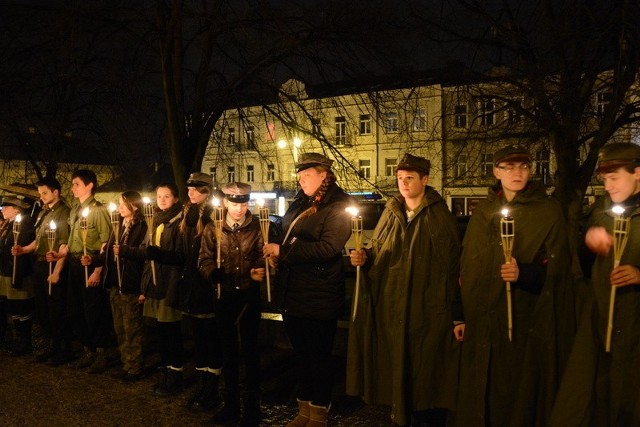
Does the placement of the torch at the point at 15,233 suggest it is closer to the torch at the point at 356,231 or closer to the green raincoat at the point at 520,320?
Answer: the torch at the point at 356,231

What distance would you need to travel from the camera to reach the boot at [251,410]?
523cm

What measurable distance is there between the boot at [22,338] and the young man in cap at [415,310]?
5.34 meters

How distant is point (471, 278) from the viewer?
14.4 ft

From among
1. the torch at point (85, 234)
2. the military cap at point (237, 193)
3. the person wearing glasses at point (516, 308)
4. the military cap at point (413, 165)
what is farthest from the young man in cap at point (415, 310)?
the torch at point (85, 234)

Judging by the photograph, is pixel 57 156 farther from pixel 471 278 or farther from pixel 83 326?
pixel 471 278

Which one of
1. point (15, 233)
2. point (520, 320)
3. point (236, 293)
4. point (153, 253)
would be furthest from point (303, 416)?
point (15, 233)

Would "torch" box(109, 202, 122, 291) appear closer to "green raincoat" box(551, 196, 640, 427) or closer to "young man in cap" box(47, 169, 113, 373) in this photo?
"young man in cap" box(47, 169, 113, 373)

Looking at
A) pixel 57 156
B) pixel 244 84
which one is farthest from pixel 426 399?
pixel 57 156

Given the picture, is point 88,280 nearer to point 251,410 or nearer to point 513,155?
point 251,410

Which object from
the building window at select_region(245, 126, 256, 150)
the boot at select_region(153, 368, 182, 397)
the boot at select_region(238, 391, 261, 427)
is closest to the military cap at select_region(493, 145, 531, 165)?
the boot at select_region(238, 391, 261, 427)

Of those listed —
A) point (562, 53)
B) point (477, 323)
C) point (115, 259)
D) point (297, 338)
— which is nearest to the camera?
point (477, 323)

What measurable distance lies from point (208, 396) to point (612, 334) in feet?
12.2

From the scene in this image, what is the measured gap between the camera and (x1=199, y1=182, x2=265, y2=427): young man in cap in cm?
530

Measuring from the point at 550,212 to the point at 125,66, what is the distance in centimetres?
945
